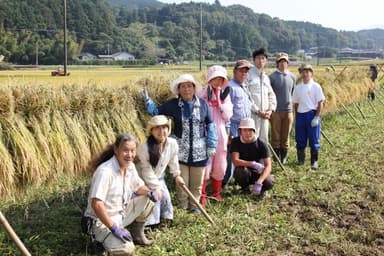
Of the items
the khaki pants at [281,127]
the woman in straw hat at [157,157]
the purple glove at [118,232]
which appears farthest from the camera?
the khaki pants at [281,127]

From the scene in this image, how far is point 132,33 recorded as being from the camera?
76.3m

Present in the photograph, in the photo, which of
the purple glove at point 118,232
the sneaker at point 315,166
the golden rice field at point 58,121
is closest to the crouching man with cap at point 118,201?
the purple glove at point 118,232

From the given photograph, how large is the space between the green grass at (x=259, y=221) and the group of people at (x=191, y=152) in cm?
32

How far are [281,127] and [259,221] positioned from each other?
339cm

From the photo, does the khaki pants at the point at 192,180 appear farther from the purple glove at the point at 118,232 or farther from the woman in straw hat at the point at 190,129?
the purple glove at the point at 118,232

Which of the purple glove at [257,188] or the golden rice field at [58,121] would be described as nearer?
the golden rice field at [58,121]

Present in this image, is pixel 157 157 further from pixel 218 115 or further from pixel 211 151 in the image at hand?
pixel 218 115

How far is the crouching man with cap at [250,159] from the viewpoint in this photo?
6508 mm

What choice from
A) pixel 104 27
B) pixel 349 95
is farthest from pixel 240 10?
pixel 349 95

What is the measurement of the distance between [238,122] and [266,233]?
2.03m

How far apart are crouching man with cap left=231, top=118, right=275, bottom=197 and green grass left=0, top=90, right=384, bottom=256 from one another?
0.77ft

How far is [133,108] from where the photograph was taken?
21.2 ft

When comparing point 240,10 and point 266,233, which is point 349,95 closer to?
point 266,233

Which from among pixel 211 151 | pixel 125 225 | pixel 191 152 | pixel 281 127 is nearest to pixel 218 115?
pixel 211 151
